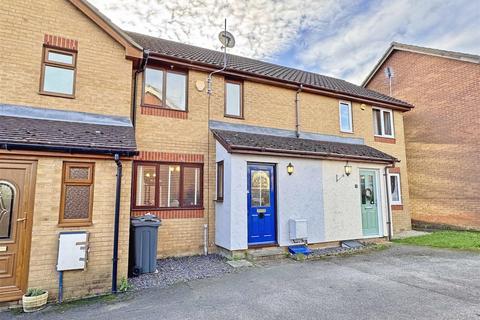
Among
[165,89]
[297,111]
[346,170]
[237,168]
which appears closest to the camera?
[237,168]

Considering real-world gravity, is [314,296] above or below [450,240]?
below

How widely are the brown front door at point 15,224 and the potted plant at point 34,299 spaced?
24 cm

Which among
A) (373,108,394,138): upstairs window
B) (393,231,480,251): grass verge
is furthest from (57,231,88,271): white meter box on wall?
(373,108,394,138): upstairs window

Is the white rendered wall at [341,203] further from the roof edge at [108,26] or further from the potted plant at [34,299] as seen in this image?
the potted plant at [34,299]

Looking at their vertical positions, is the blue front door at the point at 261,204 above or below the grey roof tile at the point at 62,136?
below

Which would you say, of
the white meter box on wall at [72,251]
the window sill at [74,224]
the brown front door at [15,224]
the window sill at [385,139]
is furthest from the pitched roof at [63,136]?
the window sill at [385,139]

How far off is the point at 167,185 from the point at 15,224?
156 inches

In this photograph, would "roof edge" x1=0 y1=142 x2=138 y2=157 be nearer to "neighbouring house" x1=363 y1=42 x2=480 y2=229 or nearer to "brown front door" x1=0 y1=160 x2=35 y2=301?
"brown front door" x1=0 y1=160 x2=35 y2=301

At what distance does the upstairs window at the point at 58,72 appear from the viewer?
6.79 metres

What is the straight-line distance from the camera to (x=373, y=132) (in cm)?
1355

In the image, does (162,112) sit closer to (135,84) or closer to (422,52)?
(135,84)

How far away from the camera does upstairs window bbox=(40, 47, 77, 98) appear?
6793mm

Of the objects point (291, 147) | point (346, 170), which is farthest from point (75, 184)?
point (346, 170)

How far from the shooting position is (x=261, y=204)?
885cm
